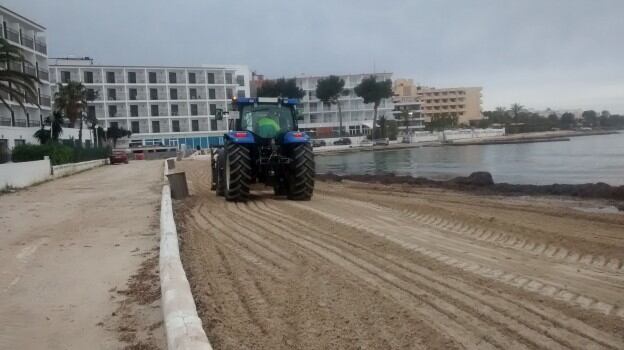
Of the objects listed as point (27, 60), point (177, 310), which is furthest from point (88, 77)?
point (177, 310)

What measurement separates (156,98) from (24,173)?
236 feet

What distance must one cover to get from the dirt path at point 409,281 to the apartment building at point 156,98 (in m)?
83.9

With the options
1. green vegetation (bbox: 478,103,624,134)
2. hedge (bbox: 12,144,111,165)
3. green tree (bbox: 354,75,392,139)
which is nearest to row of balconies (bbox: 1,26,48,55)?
hedge (bbox: 12,144,111,165)

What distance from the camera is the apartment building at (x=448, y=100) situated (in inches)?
6673

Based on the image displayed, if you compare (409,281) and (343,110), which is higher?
(343,110)

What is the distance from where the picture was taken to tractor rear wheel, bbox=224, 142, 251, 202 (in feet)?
46.1

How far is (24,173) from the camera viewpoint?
84.0ft

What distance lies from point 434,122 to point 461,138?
109 feet

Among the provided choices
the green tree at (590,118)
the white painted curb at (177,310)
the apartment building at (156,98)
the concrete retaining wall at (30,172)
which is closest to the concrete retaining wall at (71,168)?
the concrete retaining wall at (30,172)

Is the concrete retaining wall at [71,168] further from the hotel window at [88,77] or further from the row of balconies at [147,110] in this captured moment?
Answer: the hotel window at [88,77]

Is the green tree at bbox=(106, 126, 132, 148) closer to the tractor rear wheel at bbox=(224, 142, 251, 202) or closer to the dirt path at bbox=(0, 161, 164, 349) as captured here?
the dirt path at bbox=(0, 161, 164, 349)

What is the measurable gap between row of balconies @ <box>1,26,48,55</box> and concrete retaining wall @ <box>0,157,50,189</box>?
27.7 m

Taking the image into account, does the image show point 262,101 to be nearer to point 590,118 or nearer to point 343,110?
point 343,110

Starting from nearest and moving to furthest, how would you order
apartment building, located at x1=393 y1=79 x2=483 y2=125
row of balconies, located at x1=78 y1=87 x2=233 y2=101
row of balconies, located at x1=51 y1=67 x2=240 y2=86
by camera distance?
row of balconies, located at x1=51 y1=67 x2=240 y2=86, row of balconies, located at x1=78 y1=87 x2=233 y2=101, apartment building, located at x1=393 y1=79 x2=483 y2=125
